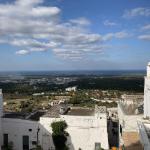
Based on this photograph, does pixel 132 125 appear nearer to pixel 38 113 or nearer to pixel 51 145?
pixel 51 145

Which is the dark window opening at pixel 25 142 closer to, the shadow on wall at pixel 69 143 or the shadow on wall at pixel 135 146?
the shadow on wall at pixel 69 143

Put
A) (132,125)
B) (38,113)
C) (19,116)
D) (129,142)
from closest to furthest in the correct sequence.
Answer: (129,142) → (132,125) → (19,116) → (38,113)

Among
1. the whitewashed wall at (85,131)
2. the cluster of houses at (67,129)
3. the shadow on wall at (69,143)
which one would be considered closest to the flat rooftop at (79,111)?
the cluster of houses at (67,129)

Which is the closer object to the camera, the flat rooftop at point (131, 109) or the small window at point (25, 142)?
the flat rooftop at point (131, 109)

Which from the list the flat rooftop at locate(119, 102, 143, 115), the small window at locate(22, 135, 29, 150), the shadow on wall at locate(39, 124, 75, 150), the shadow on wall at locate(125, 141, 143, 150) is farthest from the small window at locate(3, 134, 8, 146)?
the shadow on wall at locate(125, 141, 143, 150)

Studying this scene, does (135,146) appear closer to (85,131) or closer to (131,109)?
(85,131)

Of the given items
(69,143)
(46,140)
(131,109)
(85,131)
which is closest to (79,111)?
(85,131)

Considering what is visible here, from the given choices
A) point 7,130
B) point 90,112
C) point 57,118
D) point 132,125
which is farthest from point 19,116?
point 132,125

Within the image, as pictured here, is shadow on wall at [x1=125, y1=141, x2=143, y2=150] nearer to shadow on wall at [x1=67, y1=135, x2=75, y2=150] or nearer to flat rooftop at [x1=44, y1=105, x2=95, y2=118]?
shadow on wall at [x1=67, y1=135, x2=75, y2=150]
